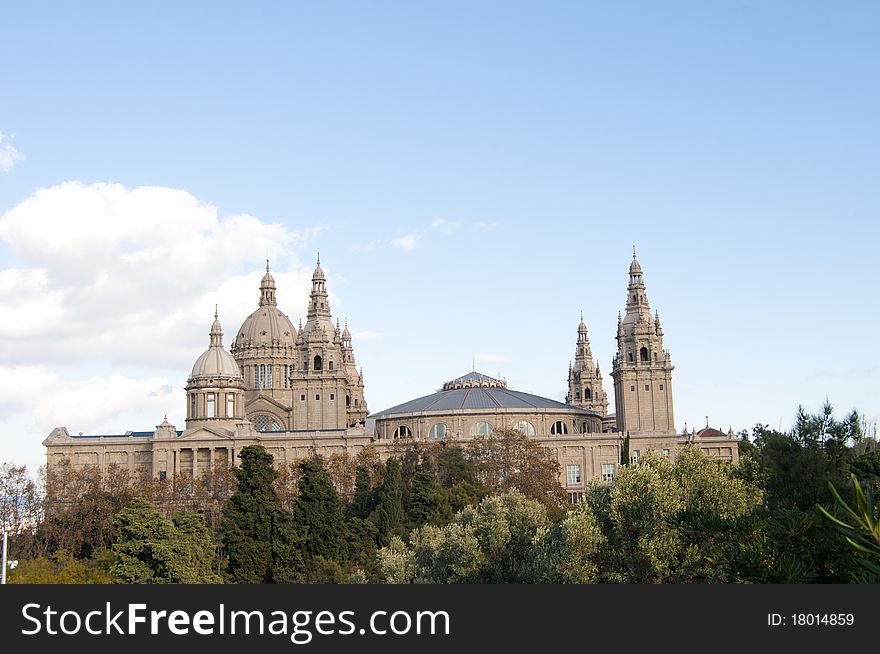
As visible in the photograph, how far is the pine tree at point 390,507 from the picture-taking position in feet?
265

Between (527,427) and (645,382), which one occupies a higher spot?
(645,382)

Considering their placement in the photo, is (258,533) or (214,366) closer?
(258,533)

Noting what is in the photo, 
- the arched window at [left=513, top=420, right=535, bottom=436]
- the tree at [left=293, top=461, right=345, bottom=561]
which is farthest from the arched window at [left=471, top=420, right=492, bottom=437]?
the tree at [left=293, top=461, right=345, bottom=561]

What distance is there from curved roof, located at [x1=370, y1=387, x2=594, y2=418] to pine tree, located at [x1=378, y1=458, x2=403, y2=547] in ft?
202

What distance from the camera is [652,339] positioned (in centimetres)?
14325

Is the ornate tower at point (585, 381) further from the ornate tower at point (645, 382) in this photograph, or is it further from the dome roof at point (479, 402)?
the ornate tower at point (645, 382)

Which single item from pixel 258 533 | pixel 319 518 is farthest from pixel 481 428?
pixel 258 533

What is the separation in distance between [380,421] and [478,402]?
1426 centimetres

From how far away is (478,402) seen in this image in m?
153

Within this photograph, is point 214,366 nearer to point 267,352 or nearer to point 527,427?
point 267,352

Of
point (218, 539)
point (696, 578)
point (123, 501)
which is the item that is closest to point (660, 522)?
point (696, 578)

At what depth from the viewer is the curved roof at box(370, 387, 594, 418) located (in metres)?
152

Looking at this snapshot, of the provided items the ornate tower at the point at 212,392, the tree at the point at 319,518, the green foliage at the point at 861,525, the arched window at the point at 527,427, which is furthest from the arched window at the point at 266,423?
the green foliage at the point at 861,525

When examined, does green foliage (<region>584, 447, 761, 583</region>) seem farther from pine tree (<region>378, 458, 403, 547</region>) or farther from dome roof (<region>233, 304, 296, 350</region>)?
dome roof (<region>233, 304, 296, 350</region>)
